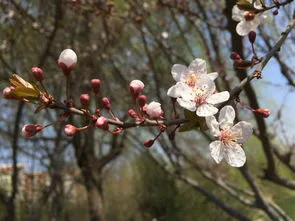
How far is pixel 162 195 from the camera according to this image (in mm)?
4035

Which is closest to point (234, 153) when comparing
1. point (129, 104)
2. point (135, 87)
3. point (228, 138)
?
point (228, 138)

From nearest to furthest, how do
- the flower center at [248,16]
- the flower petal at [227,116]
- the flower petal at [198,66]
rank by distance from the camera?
the flower petal at [227,116], the flower petal at [198,66], the flower center at [248,16]

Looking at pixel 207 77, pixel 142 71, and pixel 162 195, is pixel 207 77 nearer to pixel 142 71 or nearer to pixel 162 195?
pixel 142 71

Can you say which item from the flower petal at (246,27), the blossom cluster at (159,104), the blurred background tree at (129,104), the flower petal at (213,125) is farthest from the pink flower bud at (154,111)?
the blurred background tree at (129,104)

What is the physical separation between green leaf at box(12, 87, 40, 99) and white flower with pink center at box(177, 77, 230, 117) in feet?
0.90

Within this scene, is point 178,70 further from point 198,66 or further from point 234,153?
point 234,153

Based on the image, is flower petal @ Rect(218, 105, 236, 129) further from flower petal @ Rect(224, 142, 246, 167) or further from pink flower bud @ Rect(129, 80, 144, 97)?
pink flower bud @ Rect(129, 80, 144, 97)

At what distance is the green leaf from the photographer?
0.74m

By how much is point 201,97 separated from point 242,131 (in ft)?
0.64

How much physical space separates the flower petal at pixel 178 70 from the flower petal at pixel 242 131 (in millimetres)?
177

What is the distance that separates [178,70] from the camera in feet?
3.02

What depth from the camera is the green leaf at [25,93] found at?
0.74 meters

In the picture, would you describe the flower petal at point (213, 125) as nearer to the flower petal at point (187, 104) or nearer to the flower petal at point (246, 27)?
the flower petal at point (187, 104)

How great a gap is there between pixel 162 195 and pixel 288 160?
2.09 meters
